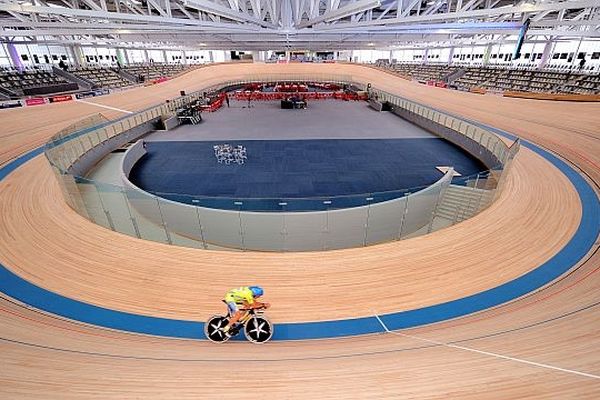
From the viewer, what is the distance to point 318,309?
4258 millimetres

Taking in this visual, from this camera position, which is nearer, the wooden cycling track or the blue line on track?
the wooden cycling track

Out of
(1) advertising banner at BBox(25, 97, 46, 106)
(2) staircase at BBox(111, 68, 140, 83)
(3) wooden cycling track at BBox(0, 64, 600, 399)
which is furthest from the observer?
(2) staircase at BBox(111, 68, 140, 83)

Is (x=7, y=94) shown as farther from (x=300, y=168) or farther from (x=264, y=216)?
(x=264, y=216)

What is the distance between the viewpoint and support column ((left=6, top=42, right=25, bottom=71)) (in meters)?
31.3

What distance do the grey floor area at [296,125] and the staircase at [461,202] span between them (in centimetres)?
1072

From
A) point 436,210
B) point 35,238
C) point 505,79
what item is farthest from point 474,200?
point 505,79

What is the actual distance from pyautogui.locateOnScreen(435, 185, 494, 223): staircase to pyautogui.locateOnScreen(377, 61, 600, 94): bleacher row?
2225 centimetres

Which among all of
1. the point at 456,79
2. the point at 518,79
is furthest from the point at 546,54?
the point at 456,79

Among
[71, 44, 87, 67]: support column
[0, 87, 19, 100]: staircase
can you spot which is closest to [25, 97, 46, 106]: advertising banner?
[0, 87, 19, 100]: staircase

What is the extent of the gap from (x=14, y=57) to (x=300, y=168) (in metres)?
38.4

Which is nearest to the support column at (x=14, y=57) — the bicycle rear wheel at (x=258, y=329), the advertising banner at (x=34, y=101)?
the advertising banner at (x=34, y=101)

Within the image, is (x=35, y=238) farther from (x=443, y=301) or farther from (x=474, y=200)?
(x=474, y=200)

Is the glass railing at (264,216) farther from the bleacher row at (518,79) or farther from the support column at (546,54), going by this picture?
the support column at (546,54)

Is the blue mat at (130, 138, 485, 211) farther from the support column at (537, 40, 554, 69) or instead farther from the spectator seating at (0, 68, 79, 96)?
the support column at (537, 40, 554, 69)
